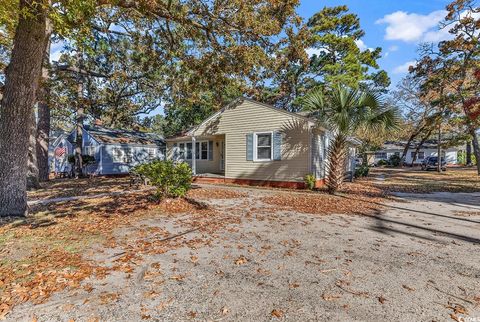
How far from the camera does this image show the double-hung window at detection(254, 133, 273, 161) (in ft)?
43.7

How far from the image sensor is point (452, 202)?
9.30m

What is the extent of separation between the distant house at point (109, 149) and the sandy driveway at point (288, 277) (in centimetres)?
1680

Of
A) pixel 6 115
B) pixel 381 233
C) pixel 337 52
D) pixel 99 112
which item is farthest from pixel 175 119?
pixel 381 233

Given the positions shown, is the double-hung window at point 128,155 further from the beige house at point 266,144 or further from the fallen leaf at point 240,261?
the fallen leaf at point 240,261

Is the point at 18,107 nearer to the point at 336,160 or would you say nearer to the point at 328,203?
the point at 328,203

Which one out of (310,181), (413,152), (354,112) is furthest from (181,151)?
(413,152)

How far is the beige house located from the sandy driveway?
21.5 ft

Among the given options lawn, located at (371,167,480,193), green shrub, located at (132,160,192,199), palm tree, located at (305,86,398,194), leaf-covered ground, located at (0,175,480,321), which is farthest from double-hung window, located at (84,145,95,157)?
lawn, located at (371,167,480,193)

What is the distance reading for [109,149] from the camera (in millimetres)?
20922

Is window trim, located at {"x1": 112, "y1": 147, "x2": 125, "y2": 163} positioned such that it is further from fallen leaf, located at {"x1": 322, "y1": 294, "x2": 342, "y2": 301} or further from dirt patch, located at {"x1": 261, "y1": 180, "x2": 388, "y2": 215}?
fallen leaf, located at {"x1": 322, "y1": 294, "x2": 342, "y2": 301}

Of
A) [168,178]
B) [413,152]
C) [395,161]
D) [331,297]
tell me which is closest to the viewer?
[331,297]

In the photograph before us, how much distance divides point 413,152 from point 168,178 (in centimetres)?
4562

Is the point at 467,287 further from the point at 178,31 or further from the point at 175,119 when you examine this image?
the point at 175,119

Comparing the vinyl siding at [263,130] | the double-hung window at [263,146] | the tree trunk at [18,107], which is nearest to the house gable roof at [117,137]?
the vinyl siding at [263,130]
